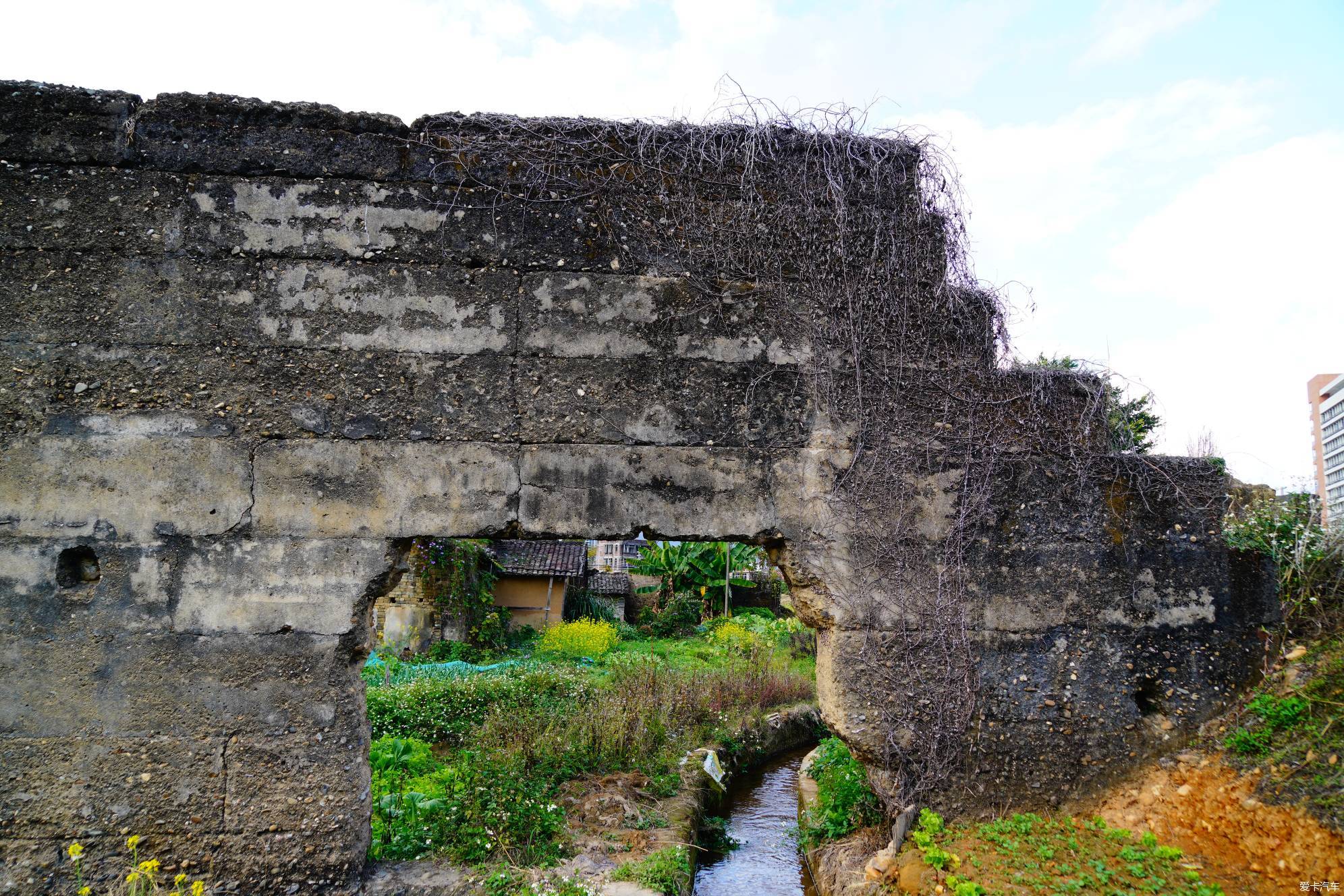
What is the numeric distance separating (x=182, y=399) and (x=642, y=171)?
2.54m

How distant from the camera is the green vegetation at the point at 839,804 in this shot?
4.12 m

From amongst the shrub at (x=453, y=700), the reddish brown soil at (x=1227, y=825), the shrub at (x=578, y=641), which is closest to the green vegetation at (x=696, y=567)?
the shrub at (x=578, y=641)

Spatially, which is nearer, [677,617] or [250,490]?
[250,490]

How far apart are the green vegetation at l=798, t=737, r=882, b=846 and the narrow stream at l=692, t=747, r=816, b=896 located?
0.35 metres

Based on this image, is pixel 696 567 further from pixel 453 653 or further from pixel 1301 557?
pixel 1301 557

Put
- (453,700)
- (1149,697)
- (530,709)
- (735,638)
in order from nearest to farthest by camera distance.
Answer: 1. (1149,697)
2. (530,709)
3. (453,700)
4. (735,638)

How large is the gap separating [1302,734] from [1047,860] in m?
1.36

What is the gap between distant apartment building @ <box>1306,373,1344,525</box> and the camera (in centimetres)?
509

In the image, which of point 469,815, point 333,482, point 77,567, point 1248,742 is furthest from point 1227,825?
point 77,567

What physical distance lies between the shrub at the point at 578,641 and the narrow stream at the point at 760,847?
7523 millimetres

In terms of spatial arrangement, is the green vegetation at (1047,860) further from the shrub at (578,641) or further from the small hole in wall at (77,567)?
the shrub at (578,641)

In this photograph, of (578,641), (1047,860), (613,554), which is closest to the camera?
(1047,860)

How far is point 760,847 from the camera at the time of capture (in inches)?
252

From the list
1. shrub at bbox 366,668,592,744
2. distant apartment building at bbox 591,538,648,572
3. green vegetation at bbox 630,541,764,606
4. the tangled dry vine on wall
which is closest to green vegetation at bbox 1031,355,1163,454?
the tangled dry vine on wall
